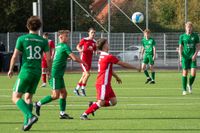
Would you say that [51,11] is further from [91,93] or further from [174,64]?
[91,93]

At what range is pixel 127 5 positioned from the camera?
170ft

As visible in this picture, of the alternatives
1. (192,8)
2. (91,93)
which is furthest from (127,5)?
(91,93)

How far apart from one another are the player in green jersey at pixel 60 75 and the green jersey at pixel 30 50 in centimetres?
219

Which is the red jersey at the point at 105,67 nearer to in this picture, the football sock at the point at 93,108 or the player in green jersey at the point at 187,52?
the football sock at the point at 93,108

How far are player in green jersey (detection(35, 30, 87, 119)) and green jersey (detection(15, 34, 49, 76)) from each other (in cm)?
219

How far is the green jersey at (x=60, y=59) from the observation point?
51.1 feet

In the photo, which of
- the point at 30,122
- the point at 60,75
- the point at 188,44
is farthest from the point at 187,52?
the point at 30,122

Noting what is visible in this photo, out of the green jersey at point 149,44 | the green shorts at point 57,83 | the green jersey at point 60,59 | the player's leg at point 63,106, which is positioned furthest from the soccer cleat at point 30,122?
the green jersey at point 149,44

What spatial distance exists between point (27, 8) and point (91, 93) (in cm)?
3469

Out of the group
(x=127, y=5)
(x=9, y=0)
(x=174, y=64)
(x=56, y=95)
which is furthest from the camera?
(x=9, y=0)

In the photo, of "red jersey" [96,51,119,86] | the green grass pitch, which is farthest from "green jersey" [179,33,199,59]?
"red jersey" [96,51,119,86]

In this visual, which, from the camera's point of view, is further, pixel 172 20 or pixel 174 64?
pixel 172 20

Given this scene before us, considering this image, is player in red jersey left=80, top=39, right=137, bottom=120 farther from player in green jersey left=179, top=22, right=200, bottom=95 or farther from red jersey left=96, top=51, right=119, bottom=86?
player in green jersey left=179, top=22, right=200, bottom=95

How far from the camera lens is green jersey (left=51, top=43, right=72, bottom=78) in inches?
614
